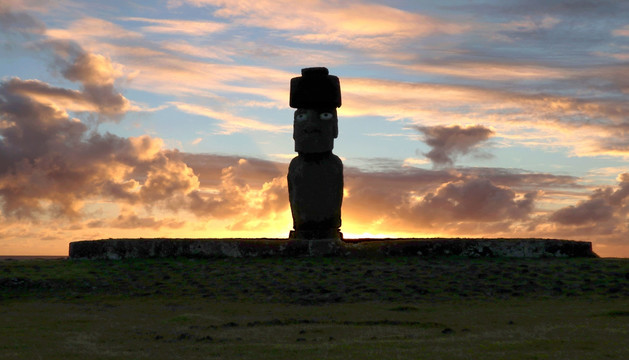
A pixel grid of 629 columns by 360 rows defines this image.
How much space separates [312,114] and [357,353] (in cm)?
1402

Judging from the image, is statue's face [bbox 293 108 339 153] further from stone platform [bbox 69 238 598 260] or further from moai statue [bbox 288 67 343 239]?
stone platform [bbox 69 238 598 260]

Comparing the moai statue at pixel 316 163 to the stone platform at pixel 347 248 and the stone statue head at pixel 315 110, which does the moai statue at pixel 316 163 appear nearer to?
the stone statue head at pixel 315 110

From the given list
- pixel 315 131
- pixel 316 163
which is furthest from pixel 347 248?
pixel 315 131

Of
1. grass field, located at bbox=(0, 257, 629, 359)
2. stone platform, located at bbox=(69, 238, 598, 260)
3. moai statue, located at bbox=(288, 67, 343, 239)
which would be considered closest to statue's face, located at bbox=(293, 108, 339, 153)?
moai statue, located at bbox=(288, 67, 343, 239)

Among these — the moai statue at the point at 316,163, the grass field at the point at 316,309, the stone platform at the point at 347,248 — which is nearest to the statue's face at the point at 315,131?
the moai statue at the point at 316,163

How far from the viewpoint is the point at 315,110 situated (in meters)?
24.1

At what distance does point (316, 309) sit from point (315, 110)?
9524 mm

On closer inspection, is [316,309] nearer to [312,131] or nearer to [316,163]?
[316,163]

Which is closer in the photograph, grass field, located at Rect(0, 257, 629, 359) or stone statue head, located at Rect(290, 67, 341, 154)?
grass field, located at Rect(0, 257, 629, 359)

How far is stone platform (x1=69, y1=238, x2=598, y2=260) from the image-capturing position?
21.7 metres

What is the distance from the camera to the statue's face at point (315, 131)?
2384 centimetres

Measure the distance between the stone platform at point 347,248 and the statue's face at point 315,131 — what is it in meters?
3.37

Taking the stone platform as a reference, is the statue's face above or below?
above

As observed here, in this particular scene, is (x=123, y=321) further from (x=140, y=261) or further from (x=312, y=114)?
(x=312, y=114)
